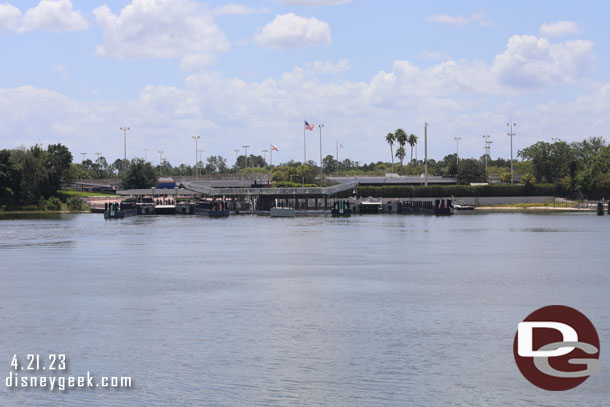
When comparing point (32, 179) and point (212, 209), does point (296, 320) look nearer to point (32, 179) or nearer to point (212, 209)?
point (212, 209)

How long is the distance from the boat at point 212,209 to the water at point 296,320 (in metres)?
89.3

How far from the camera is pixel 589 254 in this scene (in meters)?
73.9

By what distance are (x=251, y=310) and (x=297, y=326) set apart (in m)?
5.04

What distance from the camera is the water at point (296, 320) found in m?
27.5

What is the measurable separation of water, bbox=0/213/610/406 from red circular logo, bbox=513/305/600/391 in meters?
0.57

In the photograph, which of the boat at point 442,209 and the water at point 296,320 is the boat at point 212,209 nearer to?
the boat at point 442,209

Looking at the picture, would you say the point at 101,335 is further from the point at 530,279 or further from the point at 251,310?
the point at 530,279

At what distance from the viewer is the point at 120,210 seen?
560 feet

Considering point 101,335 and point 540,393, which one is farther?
point 101,335

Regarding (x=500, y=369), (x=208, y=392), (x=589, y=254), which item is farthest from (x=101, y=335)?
(x=589, y=254)

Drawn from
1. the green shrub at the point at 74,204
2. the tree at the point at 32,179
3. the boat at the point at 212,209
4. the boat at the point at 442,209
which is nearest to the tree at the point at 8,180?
the tree at the point at 32,179

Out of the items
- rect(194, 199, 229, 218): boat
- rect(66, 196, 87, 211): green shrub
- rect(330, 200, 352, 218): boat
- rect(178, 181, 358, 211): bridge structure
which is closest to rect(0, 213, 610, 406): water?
rect(194, 199, 229, 218): boat

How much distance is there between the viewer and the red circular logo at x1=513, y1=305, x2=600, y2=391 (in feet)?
94.2

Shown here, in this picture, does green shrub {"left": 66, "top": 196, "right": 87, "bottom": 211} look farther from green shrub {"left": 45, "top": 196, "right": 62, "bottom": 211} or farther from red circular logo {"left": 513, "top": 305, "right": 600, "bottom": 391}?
red circular logo {"left": 513, "top": 305, "right": 600, "bottom": 391}
